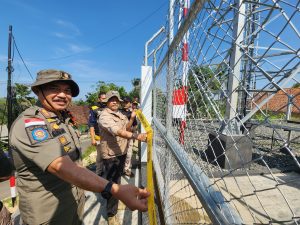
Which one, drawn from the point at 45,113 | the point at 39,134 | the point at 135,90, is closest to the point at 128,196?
the point at 39,134

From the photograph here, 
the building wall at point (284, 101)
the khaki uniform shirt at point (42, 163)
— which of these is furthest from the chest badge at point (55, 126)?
the building wall at point (284, 101)

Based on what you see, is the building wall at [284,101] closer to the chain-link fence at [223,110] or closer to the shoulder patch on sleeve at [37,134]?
the chain-link fence at [223,110]

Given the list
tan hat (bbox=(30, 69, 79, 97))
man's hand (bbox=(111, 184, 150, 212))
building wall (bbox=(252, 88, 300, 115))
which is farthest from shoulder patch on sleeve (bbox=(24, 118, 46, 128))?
building wall (bbox=(252, 88, 300, 115))

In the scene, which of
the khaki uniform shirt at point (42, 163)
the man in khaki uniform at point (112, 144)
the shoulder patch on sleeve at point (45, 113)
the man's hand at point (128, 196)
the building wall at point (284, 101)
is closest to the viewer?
the building wall at point (284, 101)

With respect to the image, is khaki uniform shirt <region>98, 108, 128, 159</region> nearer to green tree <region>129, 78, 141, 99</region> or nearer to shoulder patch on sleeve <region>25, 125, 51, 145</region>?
shoulder patch on sleeve <region>25, 125, 51, 145</region>

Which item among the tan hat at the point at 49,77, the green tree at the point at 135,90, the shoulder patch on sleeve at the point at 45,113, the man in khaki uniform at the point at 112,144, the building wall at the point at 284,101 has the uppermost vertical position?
the green tree at the point at 135,90

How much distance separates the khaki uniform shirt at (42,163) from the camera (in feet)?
4.78

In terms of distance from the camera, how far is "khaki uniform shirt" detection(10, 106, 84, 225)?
1458 mm

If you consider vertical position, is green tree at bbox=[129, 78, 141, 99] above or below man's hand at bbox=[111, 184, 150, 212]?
above

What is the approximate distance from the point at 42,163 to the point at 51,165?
2.4 inches

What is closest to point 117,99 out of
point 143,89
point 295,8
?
point 143,89

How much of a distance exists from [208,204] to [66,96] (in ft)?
4.79

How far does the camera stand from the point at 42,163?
4.62 feet

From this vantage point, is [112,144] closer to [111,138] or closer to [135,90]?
[111,138]
